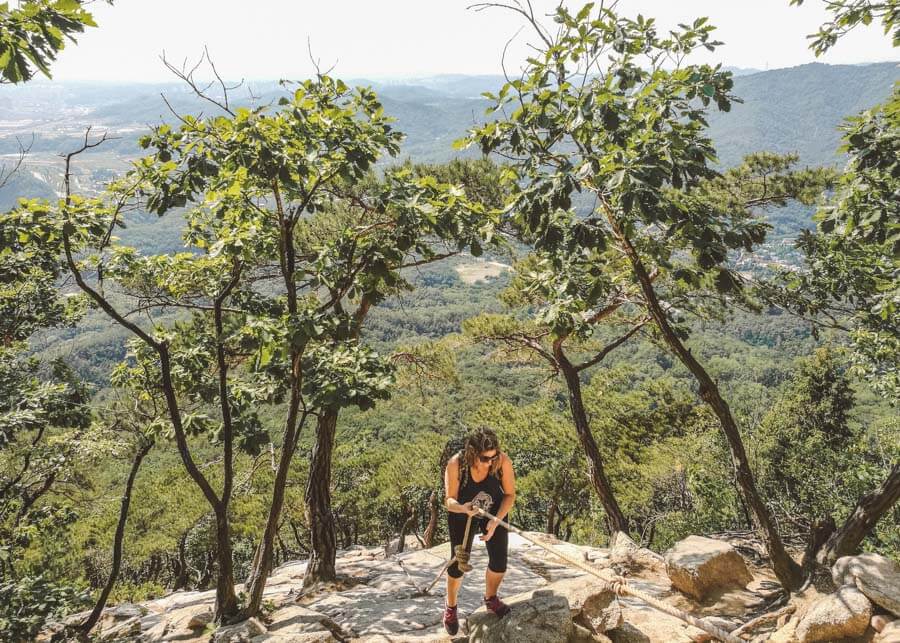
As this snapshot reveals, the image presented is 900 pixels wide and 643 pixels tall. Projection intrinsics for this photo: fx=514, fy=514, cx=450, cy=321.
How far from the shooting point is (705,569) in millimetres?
5203

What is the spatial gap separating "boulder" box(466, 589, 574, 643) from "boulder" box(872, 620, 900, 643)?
1.94m

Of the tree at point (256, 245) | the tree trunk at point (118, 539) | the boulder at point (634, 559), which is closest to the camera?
the tree at point (256, 245)

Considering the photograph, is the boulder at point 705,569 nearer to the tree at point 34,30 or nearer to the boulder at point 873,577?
the boulder at point 873,577

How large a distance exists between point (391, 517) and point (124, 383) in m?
20.4

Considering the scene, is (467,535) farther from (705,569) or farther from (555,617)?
(705,569)

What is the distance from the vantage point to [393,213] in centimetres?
404

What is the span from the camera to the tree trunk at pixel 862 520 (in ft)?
13.5

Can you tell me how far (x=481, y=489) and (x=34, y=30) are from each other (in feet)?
12.0

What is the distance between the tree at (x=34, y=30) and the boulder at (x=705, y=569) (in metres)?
6.30

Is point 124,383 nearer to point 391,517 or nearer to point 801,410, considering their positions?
point 391,517

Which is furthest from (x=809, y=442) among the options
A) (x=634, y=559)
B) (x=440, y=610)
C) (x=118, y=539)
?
(x=118, y=539)

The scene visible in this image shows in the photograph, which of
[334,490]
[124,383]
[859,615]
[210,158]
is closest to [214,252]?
[210,158]

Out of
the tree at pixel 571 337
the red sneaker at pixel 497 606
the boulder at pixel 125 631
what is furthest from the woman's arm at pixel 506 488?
the boulder at pixel 125 631

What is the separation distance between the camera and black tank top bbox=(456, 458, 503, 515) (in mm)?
3703
